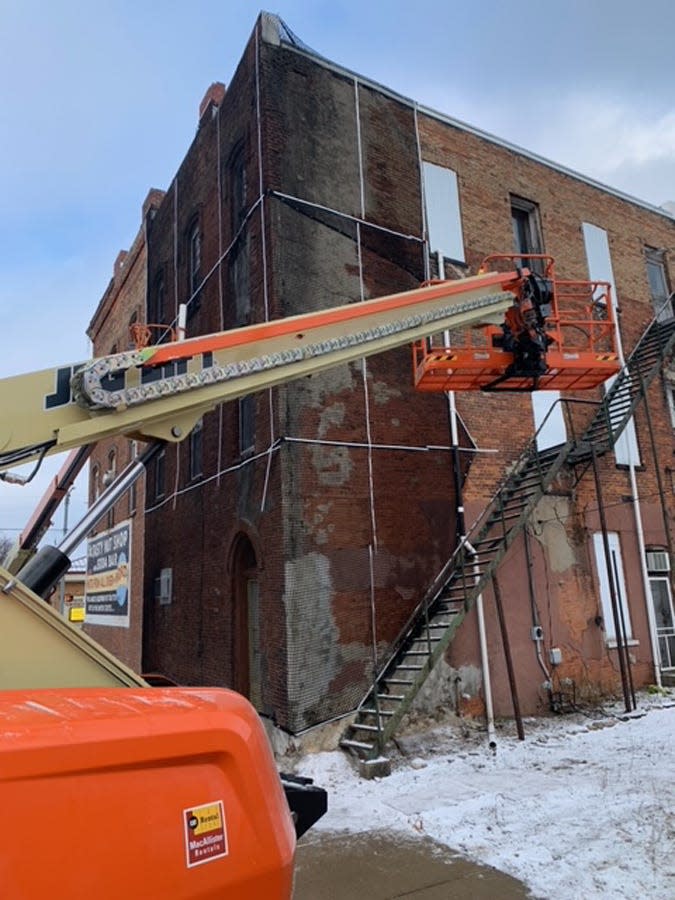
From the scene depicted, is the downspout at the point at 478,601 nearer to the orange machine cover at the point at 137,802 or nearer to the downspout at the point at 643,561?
the downspout at the point at 643,561

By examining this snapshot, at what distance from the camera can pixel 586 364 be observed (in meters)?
8.55

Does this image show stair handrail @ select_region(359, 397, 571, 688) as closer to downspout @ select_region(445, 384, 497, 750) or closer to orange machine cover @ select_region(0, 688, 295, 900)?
downspout @ select_region(445, 384, 497, 750)

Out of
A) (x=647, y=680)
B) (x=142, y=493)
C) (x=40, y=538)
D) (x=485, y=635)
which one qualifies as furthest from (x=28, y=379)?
(x=142, y=493)

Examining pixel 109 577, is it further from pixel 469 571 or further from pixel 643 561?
pixel 643 561

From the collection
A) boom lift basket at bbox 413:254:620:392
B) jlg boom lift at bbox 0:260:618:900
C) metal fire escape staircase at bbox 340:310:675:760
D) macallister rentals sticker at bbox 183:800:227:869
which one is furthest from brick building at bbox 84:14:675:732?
macallister rentals sticker at bbox 183:800:227:869

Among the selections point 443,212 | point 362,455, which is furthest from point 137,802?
point 443,212

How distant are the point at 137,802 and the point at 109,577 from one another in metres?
18.2

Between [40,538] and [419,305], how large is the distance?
155 inches

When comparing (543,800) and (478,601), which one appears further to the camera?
(478,601)

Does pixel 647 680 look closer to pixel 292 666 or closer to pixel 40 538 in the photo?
pixel 292 666

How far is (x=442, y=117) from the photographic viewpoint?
45.7ft

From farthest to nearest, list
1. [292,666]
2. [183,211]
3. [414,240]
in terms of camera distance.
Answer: [183,211] → [414,240] → [292,666]

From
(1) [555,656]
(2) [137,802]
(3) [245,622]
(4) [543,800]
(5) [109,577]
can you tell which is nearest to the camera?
(2) [137,802]

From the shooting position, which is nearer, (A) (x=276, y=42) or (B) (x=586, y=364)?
(B) (x=586, y=364)
